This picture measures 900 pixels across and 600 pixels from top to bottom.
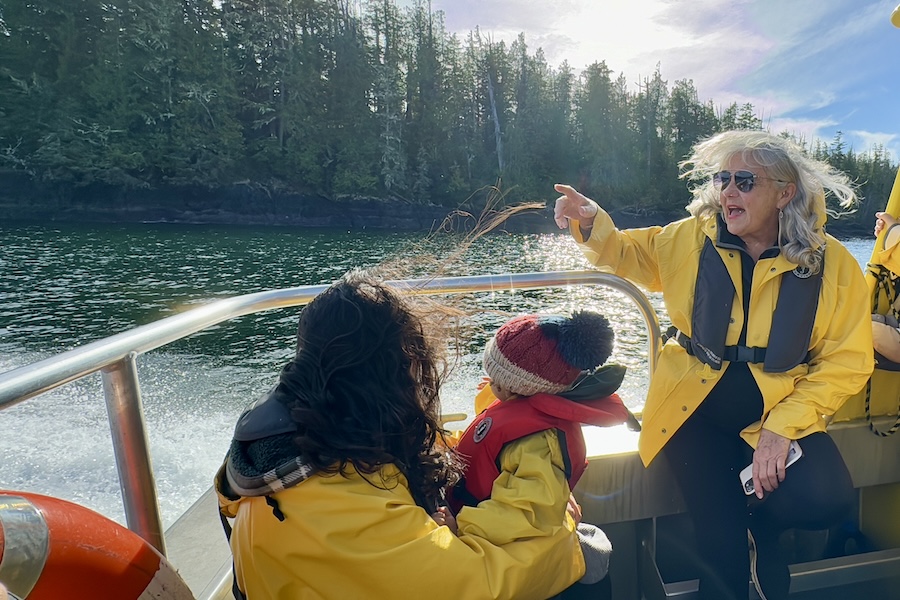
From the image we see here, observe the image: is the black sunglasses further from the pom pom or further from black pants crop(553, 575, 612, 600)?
black pants crop(553, 575, 612, 600)

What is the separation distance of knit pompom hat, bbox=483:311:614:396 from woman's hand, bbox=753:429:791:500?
0.59 metres

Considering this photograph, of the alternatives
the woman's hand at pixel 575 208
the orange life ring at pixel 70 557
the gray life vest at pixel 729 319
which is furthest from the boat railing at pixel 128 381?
the gray life vest at pixel 729 319

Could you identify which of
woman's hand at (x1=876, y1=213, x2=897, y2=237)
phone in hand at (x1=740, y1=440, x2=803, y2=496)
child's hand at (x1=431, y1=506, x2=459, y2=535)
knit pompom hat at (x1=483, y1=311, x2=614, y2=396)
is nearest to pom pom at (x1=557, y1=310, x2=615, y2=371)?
knit pompom hat at (x1=483, y1=311, x2=614, y2=396)

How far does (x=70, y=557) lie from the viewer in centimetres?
71

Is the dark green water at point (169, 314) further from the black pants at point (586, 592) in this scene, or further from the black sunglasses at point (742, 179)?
the black sunglasses at point (742, 179)

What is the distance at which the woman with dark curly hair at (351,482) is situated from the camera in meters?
0.80

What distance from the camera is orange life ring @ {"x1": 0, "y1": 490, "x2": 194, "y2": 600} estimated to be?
64 centimetres

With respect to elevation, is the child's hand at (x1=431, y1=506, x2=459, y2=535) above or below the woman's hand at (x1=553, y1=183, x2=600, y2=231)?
below

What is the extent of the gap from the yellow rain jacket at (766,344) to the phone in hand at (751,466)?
1.1 inches

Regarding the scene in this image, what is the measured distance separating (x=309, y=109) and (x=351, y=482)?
43727 millimetres

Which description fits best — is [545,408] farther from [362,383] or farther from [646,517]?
[646,517]

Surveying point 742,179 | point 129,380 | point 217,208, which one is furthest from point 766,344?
point 217,208

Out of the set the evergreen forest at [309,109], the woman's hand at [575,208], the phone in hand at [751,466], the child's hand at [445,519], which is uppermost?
the evergreen forest at [309,109]

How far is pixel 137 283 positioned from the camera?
50.0 feet
